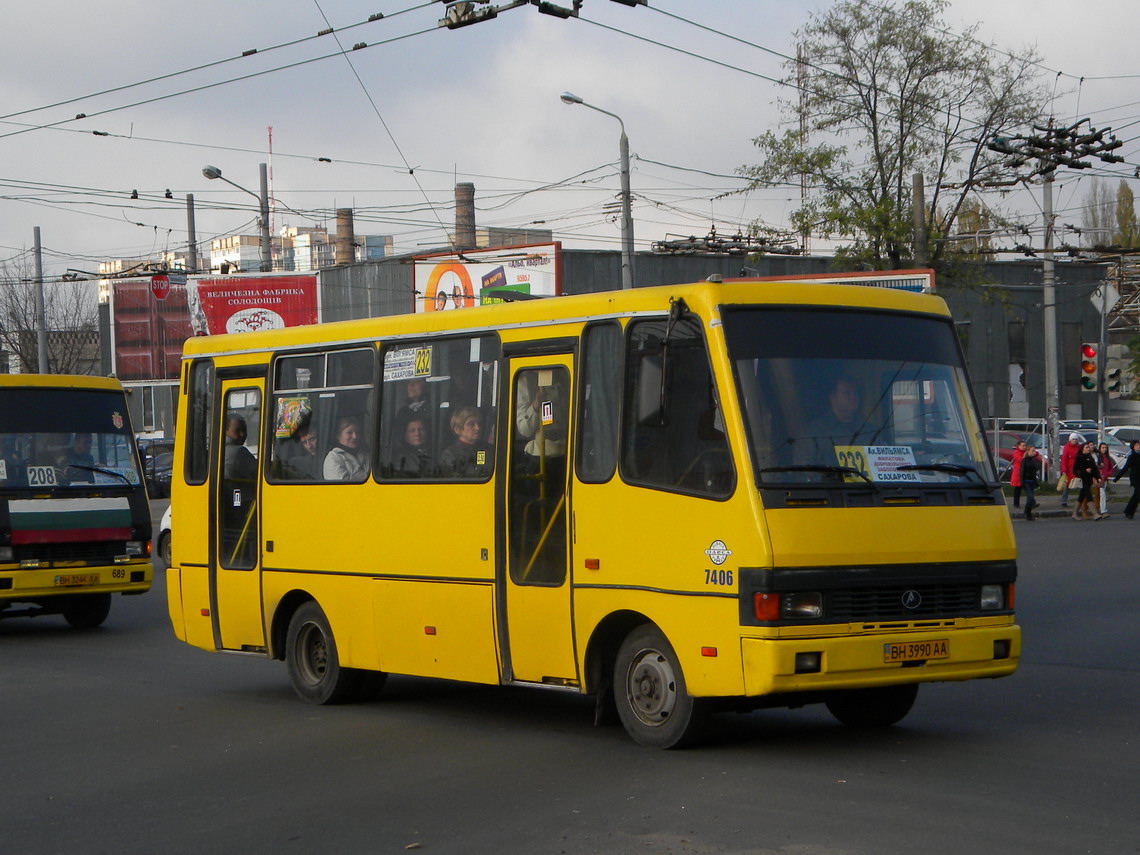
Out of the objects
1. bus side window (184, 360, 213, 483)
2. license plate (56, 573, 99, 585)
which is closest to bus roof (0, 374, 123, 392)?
license plate (56, 573, 99, 585)

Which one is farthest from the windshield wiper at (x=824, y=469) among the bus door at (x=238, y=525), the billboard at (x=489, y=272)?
the billboard at (x=489, y=272)

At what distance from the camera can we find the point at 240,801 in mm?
7918

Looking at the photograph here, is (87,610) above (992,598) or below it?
below

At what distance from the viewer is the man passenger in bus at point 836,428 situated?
8352 mm

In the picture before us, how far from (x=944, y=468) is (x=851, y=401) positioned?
684 mm

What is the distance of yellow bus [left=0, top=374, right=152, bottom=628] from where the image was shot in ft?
54.5

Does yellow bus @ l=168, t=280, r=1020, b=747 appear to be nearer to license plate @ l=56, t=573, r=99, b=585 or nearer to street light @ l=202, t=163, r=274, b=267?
license plate @ l=56, t=573, r=99, b=585

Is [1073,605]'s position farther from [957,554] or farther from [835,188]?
[835,188]

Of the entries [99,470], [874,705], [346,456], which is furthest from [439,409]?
[99,470]

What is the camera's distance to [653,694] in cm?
872

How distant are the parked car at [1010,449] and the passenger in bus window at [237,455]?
106 feet

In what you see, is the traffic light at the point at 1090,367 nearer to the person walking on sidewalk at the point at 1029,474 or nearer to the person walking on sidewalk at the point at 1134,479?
the person walking on sidewalk at the point at 1134,479

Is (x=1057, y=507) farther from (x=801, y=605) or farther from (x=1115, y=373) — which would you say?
(x=801, y=605)

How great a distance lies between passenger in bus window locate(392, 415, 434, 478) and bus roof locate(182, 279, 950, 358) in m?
0.65
